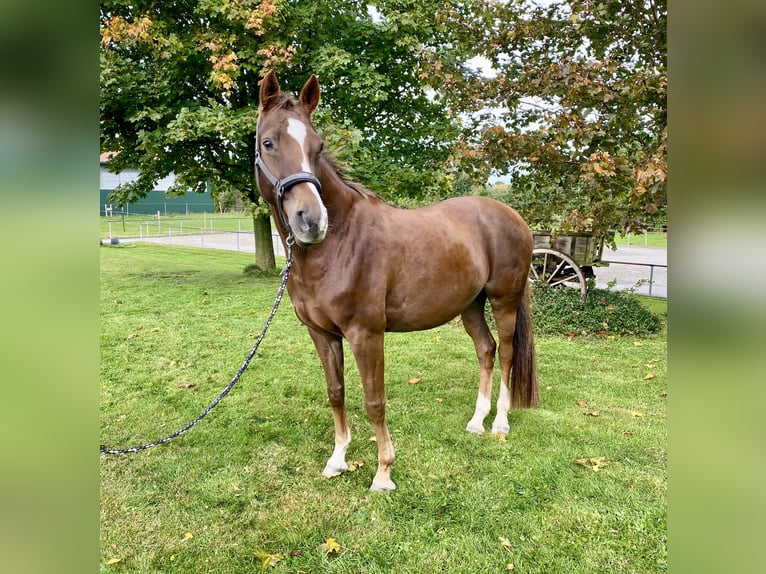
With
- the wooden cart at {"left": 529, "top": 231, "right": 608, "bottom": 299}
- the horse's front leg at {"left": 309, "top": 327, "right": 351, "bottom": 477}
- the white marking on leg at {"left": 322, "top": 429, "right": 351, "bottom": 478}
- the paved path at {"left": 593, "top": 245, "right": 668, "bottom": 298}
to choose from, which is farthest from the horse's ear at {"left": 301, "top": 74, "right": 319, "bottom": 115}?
the paved path at {"left": 593, "top": 245, "right": 668, "bottom": 298}

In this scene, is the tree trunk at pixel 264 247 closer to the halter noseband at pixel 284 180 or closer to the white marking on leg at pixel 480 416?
the white marking on leg at pixel 480 416


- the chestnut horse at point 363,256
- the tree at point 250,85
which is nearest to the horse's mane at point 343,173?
the chestnut horse at point 363,256

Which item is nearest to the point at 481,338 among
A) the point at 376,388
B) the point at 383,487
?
the point at 376,388

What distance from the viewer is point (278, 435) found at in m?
3.53

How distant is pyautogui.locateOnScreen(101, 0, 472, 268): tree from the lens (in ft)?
25.5

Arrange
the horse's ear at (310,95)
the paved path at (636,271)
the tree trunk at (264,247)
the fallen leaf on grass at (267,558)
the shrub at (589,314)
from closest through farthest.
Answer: the fallen leaf on grass at (267,558), the horse's ear at (310,95), the shrub at (589,314), the paved path at (636,271), the tree trunk at (264,247)

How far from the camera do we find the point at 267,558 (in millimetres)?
2248

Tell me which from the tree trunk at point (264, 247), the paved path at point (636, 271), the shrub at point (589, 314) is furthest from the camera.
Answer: the tree trunk at point (264, 247)

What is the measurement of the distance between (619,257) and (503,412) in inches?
544

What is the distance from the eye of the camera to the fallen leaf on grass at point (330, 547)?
2311 mm

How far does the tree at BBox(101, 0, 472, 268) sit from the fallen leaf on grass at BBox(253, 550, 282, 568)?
20.3 feet

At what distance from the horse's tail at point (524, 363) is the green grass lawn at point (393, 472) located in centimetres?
15
